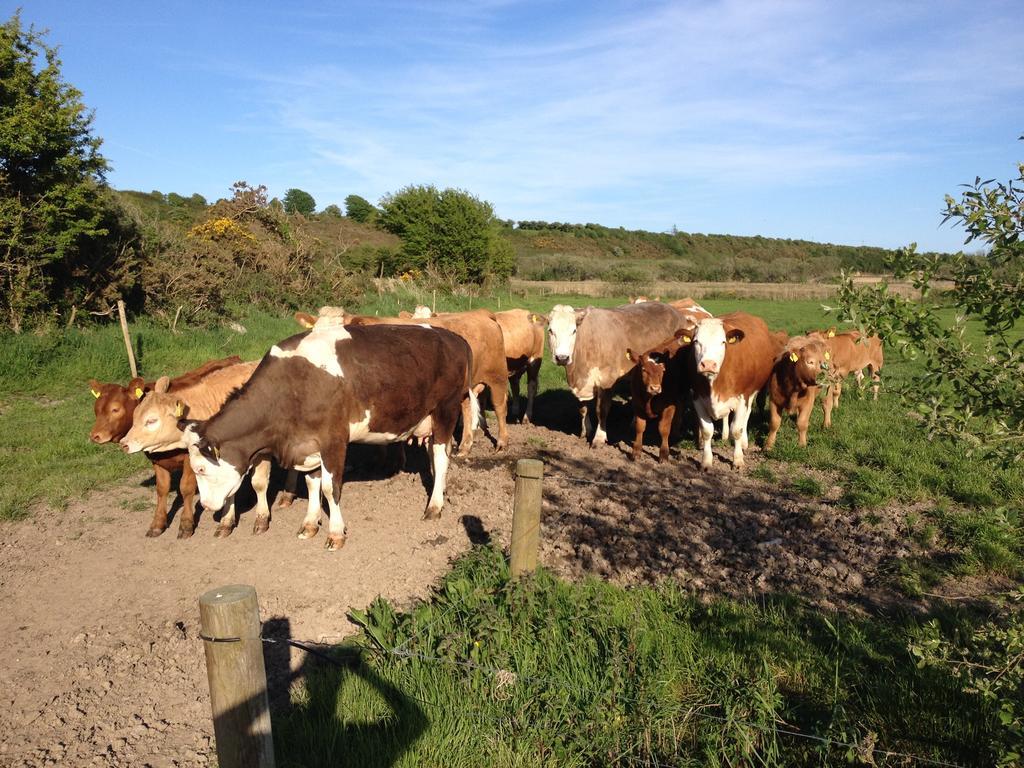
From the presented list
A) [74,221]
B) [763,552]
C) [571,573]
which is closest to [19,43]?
[74,221]

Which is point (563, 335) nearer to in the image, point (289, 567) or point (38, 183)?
point (289, 567)

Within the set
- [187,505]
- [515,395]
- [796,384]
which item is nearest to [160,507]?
[187,505]

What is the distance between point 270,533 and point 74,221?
11.3m

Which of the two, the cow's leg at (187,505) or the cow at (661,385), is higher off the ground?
the cow at (661,385)

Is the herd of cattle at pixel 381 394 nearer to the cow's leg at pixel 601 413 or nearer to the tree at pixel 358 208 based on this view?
the cow's leg at pixel 601 413

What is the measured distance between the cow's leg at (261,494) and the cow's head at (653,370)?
4852mm

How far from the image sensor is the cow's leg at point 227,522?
6.80m

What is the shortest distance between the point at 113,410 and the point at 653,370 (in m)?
6.27

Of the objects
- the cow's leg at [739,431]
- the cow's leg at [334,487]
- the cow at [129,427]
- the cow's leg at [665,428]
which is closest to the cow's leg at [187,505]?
the cow at [129,427]

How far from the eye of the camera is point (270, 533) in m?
6.87

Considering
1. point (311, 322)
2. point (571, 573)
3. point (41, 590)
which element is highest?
point (311, 322)

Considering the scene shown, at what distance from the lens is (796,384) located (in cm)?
955

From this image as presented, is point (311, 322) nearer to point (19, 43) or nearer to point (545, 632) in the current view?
point (545, 632)

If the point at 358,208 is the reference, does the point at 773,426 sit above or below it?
below
